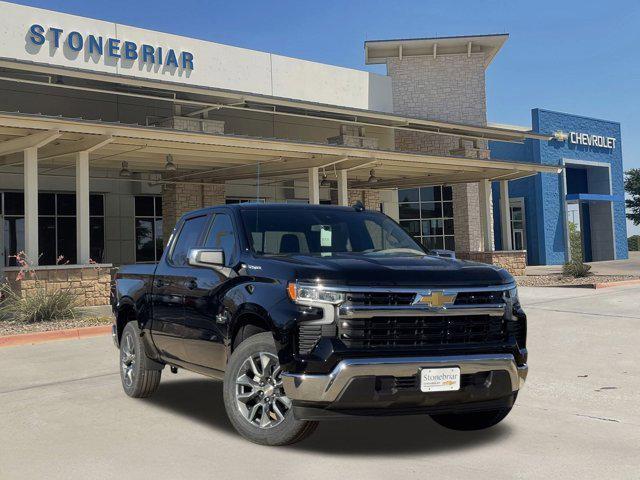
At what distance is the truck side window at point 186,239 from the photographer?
271 inches

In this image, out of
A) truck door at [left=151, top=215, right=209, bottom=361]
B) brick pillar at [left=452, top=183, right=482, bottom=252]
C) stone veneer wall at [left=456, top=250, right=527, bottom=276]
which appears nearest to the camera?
truck door at [left=151, top=215, right=209, bottom=361]

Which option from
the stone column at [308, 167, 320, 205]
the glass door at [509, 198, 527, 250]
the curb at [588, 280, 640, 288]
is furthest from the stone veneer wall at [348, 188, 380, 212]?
the glass door at [509, 198, 527, 250]

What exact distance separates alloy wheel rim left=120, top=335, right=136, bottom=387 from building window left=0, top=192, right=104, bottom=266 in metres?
17.5

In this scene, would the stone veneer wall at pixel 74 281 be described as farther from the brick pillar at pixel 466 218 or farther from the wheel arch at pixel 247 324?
the brick pillar at pixel 466 218

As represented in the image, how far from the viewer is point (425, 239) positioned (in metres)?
36.9

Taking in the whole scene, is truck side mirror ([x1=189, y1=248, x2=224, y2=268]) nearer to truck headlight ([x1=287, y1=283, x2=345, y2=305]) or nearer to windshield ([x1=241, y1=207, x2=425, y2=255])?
windshield ([x1=241, y1=207, x2=425, y2=255])

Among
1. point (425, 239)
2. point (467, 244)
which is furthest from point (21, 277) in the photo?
point (425, 239)

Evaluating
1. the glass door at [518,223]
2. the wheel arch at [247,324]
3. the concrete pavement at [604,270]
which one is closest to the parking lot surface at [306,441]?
the wheel arch at [247,324]

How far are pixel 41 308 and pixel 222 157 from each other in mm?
8675

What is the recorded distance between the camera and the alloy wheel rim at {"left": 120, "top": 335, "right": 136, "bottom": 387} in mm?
7484

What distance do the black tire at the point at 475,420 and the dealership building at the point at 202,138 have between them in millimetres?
11542

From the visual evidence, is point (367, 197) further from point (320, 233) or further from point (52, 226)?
point (320, 233)

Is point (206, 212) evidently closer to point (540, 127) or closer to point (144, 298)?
point (144, 298)

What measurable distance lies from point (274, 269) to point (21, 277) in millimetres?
12199
